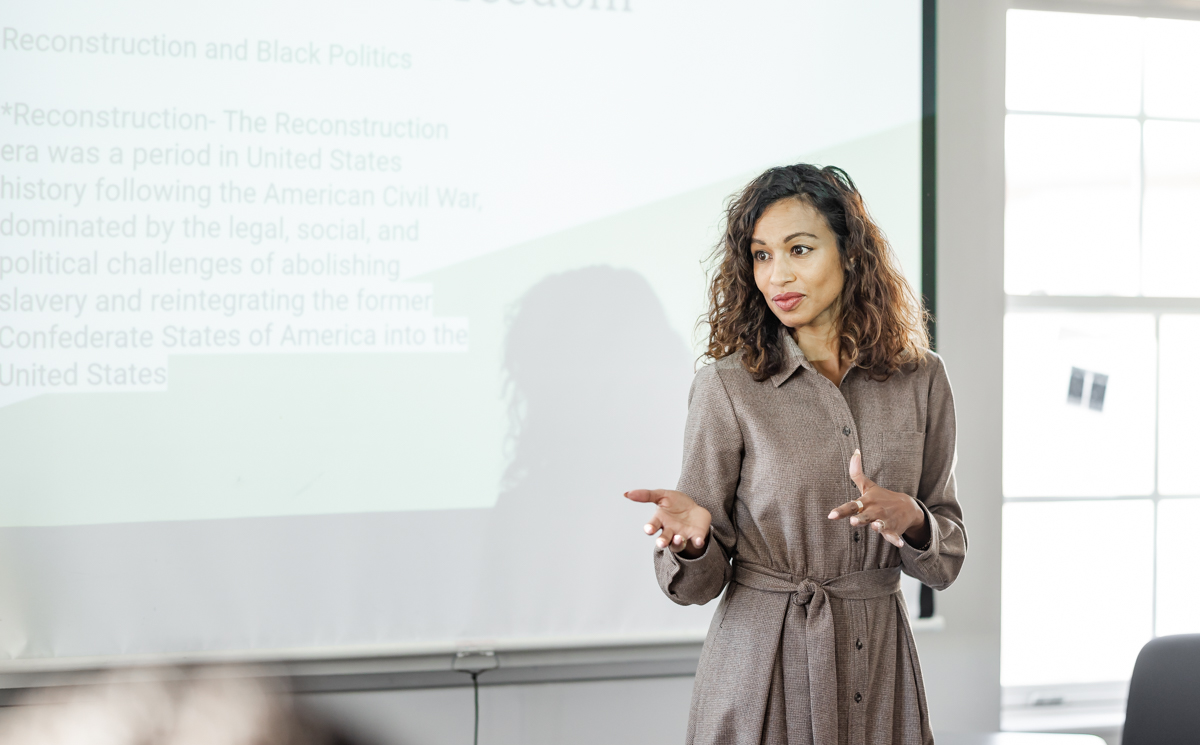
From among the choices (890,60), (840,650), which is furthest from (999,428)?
(840,650)

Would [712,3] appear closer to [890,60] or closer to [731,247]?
[890,60]

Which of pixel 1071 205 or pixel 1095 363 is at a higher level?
pixel 1071 205

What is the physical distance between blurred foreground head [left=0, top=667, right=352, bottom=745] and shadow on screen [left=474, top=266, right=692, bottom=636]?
1.81 feet

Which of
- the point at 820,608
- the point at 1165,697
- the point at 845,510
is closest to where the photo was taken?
the point at 845,510

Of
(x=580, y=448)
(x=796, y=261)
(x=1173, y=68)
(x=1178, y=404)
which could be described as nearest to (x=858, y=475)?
(x=796, y=261)

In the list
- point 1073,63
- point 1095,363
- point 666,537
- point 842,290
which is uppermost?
point 1073,63

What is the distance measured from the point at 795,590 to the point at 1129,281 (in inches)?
74.4

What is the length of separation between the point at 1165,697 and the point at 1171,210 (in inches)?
59.8

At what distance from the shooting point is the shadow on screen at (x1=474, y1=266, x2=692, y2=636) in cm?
199

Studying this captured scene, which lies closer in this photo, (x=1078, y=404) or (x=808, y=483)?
(x=808, y=483)

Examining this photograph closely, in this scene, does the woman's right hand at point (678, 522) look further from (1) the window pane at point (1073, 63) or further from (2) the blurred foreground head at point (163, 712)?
(1) the window pane at point (1073, 63)

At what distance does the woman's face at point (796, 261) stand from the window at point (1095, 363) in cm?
134

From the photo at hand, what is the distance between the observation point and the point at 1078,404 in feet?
7.86

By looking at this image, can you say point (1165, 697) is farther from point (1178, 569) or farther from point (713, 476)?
point (713, 476)
